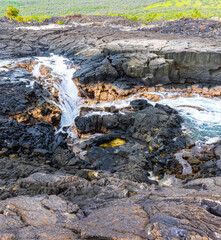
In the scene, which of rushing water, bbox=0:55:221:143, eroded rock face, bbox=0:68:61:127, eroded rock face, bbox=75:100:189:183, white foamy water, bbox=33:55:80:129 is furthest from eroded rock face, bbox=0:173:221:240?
white foamy water, bbox=33:55:80:129

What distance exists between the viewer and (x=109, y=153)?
412 inches

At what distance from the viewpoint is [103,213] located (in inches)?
169

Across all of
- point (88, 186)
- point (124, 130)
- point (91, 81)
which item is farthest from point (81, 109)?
point (88, 186)

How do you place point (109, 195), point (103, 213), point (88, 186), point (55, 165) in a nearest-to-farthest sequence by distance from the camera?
1. point (103, 213)
2. point (109, 195)
3. point (88, 186)
4. point (55, 165)

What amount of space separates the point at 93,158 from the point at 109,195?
478 cm

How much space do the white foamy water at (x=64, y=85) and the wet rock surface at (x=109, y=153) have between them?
639 mm

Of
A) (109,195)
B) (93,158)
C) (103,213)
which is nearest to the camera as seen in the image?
(103,213)

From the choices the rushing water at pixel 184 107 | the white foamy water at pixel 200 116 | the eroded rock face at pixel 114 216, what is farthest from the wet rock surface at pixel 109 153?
the white foamy water at pixel 200 116

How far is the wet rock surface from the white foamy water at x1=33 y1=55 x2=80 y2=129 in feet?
2.10

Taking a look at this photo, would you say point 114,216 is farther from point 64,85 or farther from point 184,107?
point 64,85

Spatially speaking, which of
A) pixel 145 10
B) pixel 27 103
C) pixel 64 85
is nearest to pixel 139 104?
pixel 64 85

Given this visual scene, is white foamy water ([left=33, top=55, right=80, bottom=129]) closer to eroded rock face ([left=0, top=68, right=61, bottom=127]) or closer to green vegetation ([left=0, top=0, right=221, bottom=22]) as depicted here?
eroded rock face ([left=0, top=68, right=61, bottom=127])

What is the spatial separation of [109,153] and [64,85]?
314 inches

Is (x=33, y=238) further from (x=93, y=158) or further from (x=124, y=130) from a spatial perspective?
(x=124, y=130)
